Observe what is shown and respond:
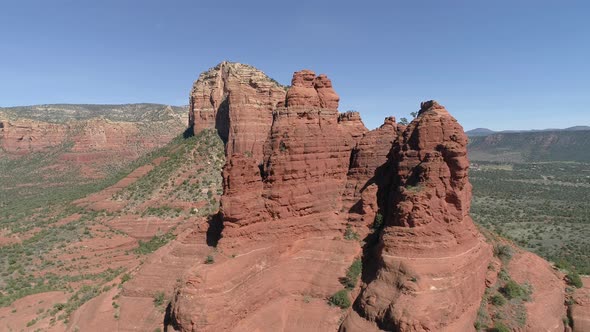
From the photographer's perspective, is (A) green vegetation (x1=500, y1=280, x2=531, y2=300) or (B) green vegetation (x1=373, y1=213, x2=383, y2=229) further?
(B) green vegetation (x1=373, y1=213, x2=383, y2=229)

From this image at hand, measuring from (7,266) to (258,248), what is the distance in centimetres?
5408

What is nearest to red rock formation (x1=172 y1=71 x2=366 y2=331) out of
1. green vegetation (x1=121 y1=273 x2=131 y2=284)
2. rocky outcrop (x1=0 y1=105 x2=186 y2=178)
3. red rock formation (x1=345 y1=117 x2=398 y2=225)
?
red rock formation (x1=345 y1=117 x2=398 y2=225)

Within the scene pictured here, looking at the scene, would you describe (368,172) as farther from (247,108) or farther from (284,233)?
(247,108)

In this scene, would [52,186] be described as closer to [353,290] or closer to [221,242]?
[221,242]

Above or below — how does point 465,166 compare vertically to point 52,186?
above

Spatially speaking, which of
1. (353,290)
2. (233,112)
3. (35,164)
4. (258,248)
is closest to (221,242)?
(258,248)

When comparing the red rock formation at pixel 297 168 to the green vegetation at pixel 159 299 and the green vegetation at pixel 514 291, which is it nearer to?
the green vegetation at pixel 159 299

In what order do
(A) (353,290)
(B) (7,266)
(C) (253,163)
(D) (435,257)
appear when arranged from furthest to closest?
(B) (7,266), (C) (253,163), (A) (353,290), (D) (435,257)

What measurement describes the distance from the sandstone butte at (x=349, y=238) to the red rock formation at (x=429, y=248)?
9 centimetres

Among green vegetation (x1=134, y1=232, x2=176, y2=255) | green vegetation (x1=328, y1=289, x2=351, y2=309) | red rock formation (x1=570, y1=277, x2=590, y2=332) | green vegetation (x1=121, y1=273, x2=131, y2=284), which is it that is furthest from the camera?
green vegetation (x1=134, y1=232, x2=176, y2=255)

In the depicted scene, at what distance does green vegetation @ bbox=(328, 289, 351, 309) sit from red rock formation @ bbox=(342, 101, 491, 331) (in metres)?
1.42

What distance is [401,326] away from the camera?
82.7 feet

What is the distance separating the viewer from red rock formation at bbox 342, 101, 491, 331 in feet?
86.4

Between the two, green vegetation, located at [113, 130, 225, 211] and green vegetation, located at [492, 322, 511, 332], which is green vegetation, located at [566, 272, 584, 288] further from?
green vegetation, located at [113, 130, 225, 211]
